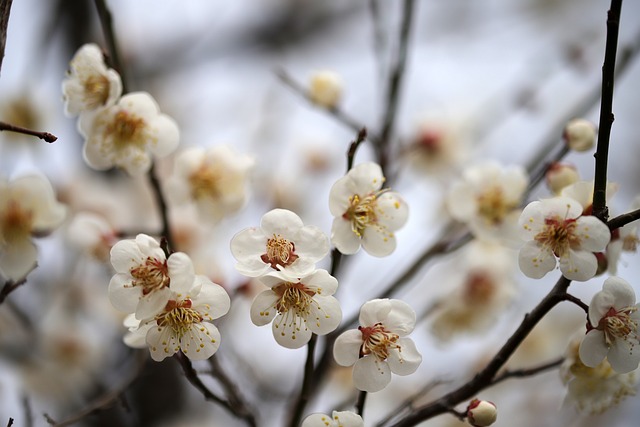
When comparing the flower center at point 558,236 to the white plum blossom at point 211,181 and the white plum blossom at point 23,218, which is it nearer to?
the white plum blossom at point 211,181

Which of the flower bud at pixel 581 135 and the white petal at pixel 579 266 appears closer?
the white petal at pixel 579 266

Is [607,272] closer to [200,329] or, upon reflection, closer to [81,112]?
[200,329]

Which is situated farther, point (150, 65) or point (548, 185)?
point (150, 65)

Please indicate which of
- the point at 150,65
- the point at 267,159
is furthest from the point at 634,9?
the point at 150,65

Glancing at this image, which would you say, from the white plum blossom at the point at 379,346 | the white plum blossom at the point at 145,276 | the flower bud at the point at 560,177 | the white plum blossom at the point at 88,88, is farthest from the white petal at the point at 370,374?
the white plum blossom at the point at 88,88

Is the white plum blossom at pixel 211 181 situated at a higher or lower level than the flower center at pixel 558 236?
lower

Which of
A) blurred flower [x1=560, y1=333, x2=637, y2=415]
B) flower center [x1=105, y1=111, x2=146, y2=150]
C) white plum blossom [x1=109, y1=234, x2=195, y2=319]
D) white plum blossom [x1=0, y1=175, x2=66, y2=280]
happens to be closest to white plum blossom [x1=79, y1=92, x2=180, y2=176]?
flower center [x1=105, y1=111, x2=146, y2=150]

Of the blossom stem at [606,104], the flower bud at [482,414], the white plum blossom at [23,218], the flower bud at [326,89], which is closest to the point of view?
the blossom stem at [606,104]
